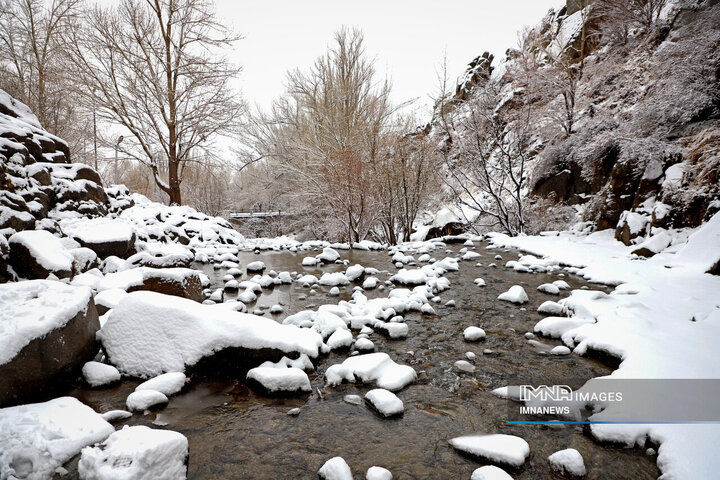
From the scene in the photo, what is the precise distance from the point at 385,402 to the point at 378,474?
0.50 m

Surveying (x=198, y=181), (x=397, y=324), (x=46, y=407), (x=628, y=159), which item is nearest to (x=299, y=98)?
(x=198, y=181)

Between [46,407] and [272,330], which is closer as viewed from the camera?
[46,407]

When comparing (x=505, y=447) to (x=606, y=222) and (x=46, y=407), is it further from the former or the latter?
(x=606, y=222)

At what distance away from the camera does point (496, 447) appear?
1.48 m

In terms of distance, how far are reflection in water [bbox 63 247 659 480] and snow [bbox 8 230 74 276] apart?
2148 millimetres

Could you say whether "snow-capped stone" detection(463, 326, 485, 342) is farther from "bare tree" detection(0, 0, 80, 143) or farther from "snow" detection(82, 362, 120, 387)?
"bare tree" detection(0, 0, 80, 143)

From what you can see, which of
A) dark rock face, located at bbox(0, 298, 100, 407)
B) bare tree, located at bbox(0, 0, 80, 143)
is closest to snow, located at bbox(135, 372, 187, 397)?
dark rock face, located at bbox(0, 298, 100, 407)

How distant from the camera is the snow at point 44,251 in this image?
3.32m

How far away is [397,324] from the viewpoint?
9.38 feet

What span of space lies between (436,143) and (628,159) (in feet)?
17.1

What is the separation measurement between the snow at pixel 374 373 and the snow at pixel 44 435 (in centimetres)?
126

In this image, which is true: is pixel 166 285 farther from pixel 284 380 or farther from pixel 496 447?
pixel 496 447

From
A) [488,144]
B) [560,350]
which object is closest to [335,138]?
[488,144]

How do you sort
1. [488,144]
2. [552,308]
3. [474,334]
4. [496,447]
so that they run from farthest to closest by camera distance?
[488,144]
[552,308]
[474,334]
[496,447]
